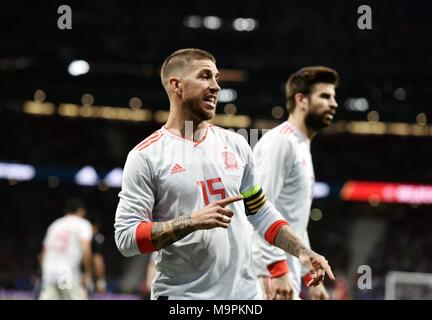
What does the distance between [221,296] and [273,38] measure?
29091 millimetres

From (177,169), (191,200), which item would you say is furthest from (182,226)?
(177,169)

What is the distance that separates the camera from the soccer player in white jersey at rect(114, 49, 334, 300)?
4121 mm

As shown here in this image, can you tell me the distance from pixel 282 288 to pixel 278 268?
0.16m

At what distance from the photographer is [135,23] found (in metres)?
32.4

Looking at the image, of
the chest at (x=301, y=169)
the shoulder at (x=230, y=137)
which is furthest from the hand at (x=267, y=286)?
the shoulder at (x=230, y=137)

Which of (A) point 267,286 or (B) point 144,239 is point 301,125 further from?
(B) point 144,239

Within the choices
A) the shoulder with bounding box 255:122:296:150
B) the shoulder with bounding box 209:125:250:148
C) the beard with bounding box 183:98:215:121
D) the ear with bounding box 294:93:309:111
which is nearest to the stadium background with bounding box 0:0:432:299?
the ear with bounding box 294:93:309:111

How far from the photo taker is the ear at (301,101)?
6.51 meters

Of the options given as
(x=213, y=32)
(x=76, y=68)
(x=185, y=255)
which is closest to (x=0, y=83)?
(x=76, y=68)

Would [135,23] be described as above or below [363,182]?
above

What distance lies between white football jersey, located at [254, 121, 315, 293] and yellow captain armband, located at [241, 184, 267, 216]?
1243mm

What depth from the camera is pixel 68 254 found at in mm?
11906
